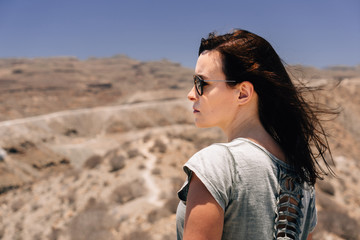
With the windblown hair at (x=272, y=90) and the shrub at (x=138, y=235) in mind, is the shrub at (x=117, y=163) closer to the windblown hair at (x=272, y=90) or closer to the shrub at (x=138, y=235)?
the shrub at (x=138, y=235)

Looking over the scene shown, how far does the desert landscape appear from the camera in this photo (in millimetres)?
8500

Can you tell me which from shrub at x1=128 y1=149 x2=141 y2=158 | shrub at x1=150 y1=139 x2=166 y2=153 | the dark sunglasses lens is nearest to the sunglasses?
the dark sunglasses lens

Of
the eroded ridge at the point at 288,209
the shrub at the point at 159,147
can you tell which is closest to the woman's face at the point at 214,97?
the eroded ridge at the point at 288,209

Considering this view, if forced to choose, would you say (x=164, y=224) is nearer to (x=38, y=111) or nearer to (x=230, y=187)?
(x=230, y=187)

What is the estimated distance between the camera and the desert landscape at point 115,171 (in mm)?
8500

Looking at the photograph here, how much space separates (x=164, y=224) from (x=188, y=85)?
203ft

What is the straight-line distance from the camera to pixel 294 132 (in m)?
1.45

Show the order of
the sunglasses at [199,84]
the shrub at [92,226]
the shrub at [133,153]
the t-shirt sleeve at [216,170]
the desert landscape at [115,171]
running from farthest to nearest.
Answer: the shrub at [133,153]
the desert landscape at [115,171]
the shrub at [92,226]
the sunglasses at [199,84]
the t-shirt sleeve at [216,170]

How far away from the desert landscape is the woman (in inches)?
18.4

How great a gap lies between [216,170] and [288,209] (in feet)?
1.64

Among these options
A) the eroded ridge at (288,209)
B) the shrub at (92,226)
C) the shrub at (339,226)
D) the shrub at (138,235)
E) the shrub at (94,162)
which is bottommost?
the shrub at (94,162)

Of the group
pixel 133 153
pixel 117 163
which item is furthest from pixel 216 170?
pixel 133 153

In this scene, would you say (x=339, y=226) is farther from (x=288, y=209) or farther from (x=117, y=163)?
(x=117, y=163)

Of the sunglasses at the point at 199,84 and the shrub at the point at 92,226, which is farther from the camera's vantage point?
the shrub at the point at 92,226
